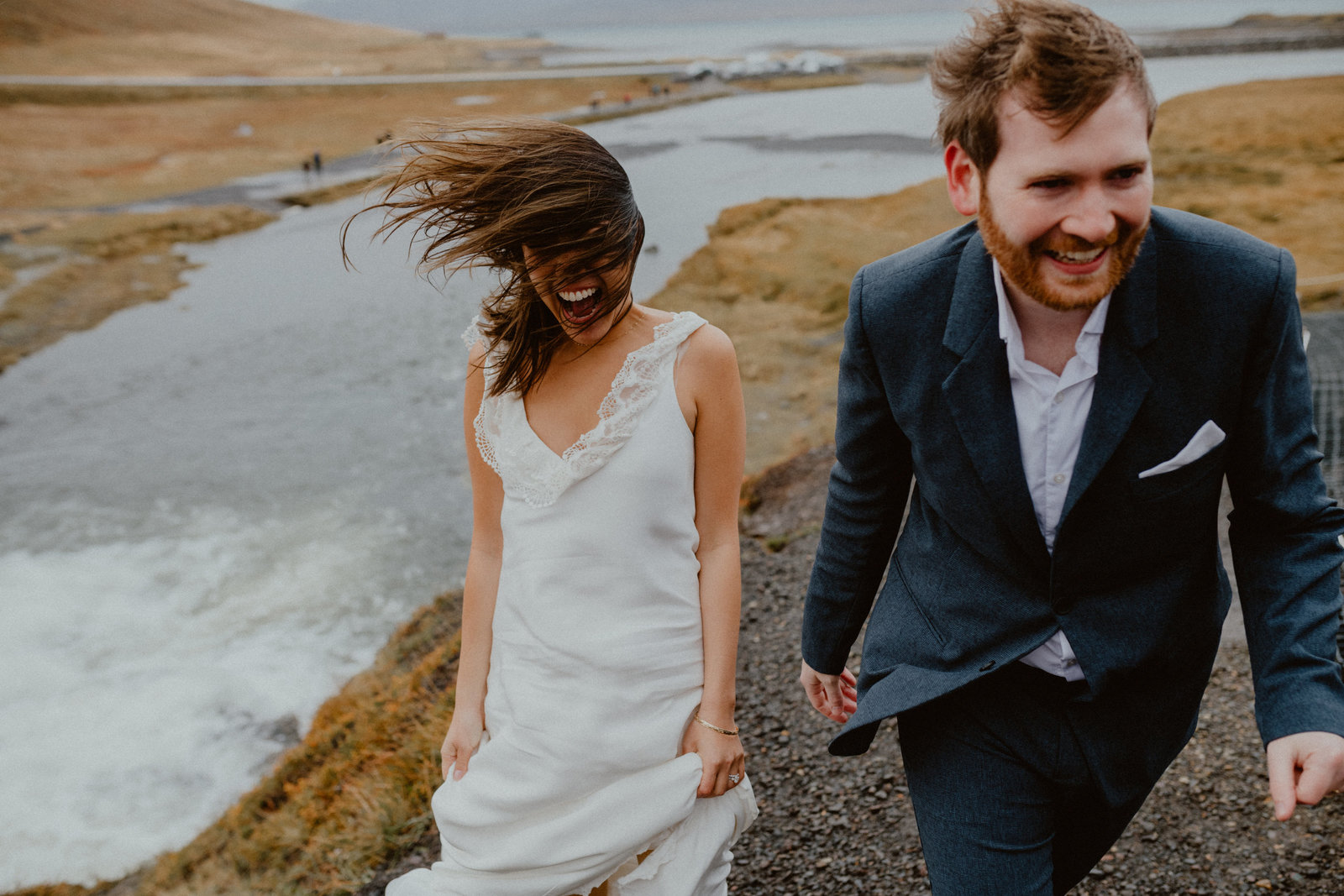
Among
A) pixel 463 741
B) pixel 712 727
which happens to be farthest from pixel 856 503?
pixel 463 741

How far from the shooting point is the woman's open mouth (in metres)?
2.23

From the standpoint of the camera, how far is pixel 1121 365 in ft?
5.60

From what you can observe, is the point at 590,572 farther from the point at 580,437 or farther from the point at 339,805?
the point at 339,805

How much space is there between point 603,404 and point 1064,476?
3.46 ft

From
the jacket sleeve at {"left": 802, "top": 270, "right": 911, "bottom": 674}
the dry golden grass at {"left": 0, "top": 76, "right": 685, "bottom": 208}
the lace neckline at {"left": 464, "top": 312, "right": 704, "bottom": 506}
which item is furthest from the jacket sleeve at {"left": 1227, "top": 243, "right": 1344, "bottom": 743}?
the dry golden grass at {"left": 0, "top": 76, "right": 685, "bottom": 208}

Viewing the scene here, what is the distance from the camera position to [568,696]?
2.20 meters

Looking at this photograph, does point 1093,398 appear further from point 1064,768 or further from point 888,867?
point 888,867

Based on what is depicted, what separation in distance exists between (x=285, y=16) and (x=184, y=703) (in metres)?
157

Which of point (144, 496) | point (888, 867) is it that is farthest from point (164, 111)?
point (888, 867)

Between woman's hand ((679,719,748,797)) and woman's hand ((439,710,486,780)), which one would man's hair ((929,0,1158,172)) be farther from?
woman's hand ((439,710,486,780))

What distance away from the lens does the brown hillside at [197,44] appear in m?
91.8

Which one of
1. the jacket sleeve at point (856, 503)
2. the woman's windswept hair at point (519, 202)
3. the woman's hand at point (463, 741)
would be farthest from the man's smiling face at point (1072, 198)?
the woman's hand at point (463, 741)

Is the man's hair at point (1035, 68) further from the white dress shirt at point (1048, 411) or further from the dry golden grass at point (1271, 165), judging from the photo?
the dry golden grass at point (1271, 165)

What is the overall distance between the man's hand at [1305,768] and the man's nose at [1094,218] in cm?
89
